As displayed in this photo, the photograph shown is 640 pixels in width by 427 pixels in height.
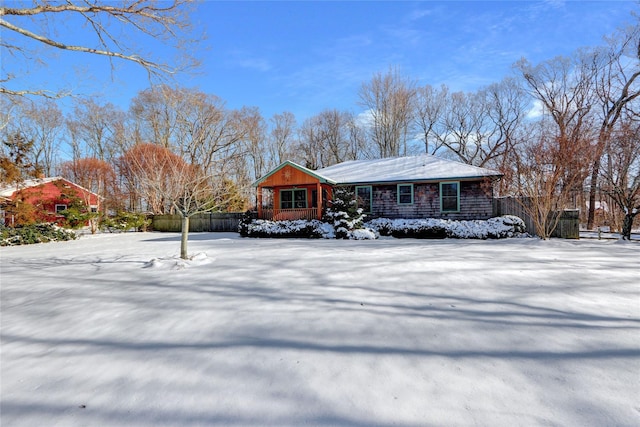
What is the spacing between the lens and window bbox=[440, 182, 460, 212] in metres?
15.6

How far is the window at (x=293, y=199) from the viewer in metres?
18.2

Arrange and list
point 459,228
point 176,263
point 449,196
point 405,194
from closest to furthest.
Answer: point 176,263 → point 459,228 → point 449,196 → point 405,194

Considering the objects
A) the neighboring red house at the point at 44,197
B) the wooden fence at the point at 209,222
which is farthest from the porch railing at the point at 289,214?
the neighboring red house at the point at 44,197

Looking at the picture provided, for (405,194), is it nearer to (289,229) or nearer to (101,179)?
(289,229)

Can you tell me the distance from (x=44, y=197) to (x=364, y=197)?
2302cm

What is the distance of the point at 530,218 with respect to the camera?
47.4 feet

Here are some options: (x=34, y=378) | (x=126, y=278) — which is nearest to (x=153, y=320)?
(x=34, y=378)

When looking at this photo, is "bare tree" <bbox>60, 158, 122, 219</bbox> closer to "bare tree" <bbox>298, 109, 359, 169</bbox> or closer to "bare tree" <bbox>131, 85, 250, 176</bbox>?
"bare tree" <bbox>131, 85, 250, 176</bbox>

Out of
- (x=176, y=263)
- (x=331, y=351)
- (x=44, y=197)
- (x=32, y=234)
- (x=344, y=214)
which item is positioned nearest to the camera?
(x=331, y=351)

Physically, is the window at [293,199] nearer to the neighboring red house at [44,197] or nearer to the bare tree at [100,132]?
the neighboring red house at [44,197]

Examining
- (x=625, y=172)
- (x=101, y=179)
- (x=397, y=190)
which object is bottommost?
(x=397, y=190)

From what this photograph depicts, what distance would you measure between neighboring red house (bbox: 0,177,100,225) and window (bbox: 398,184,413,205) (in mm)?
19846

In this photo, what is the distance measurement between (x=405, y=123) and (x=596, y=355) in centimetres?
2959

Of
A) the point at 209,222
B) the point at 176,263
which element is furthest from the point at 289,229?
the point at 209,222
